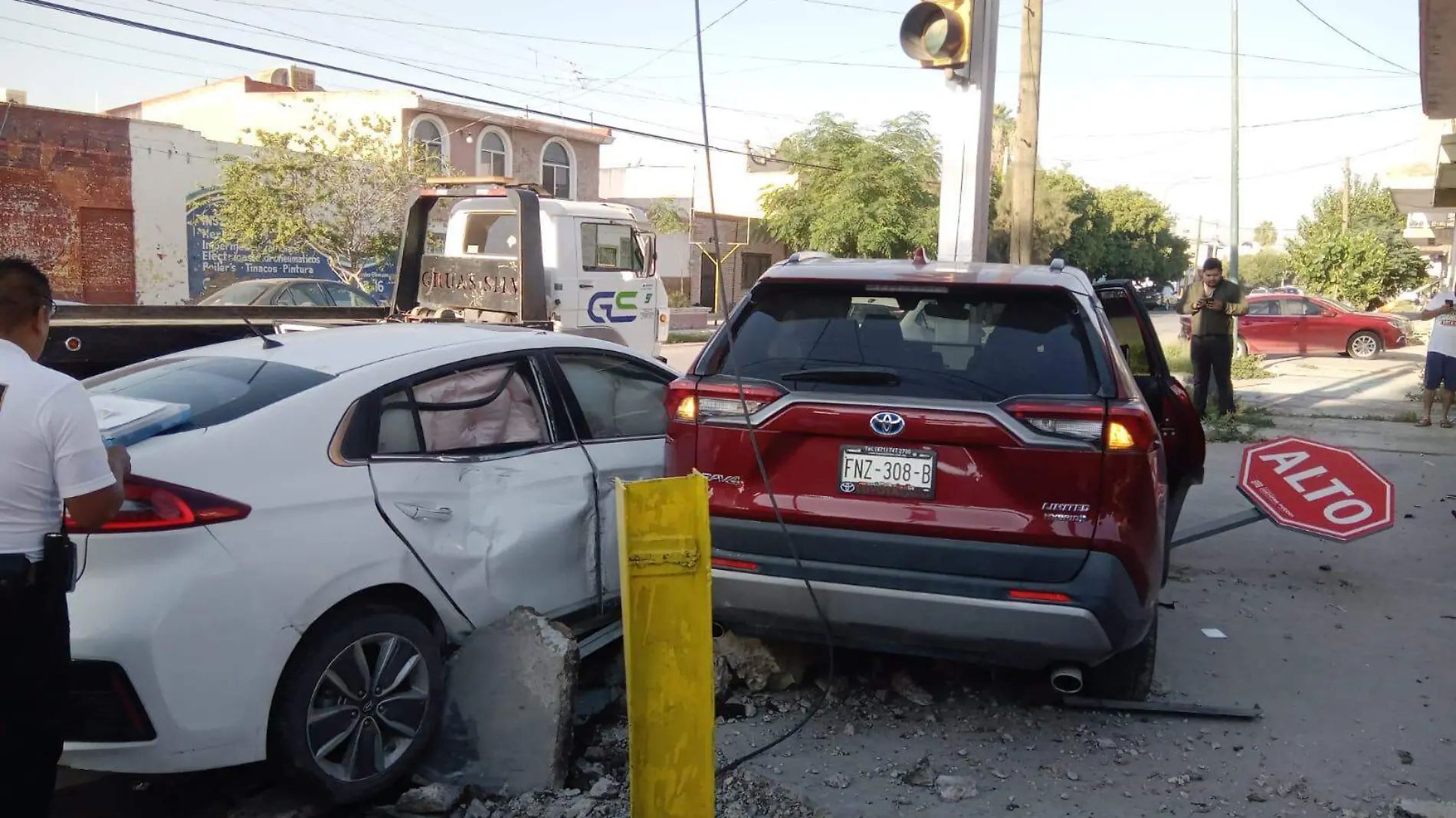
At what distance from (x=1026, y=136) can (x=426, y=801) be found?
11.5 m

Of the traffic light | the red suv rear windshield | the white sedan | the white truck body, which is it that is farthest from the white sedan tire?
the white truck body

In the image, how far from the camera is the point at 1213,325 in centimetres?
1217

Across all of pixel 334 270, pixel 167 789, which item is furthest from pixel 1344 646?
pixel 334 270

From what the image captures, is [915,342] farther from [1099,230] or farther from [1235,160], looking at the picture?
[1099,230]

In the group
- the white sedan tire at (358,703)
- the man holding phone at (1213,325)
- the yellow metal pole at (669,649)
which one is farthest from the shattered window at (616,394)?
the man holding phone at (1213,325)

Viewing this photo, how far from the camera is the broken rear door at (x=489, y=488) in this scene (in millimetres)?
3842

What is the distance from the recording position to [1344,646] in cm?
534

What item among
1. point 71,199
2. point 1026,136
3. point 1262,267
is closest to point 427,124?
point 71,199

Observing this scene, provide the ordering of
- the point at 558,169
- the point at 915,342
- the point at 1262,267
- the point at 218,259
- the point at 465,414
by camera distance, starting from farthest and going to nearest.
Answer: the point at 1262,267 < the point at 558,169 < the point at 218,259 < the point at 465,414 < the point at 915,342

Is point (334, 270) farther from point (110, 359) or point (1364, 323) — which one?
point (1364, 323)

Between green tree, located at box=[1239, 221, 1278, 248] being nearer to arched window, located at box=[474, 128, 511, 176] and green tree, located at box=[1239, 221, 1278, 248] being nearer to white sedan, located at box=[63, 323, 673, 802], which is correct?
arched window, located at box=[474, 128, 511, 176]

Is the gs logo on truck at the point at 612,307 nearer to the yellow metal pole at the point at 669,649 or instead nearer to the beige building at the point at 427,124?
the yellow metal pole at the point at 669,649

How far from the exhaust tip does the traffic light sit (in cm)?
494

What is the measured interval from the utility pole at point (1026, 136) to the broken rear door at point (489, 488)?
9.23 m
